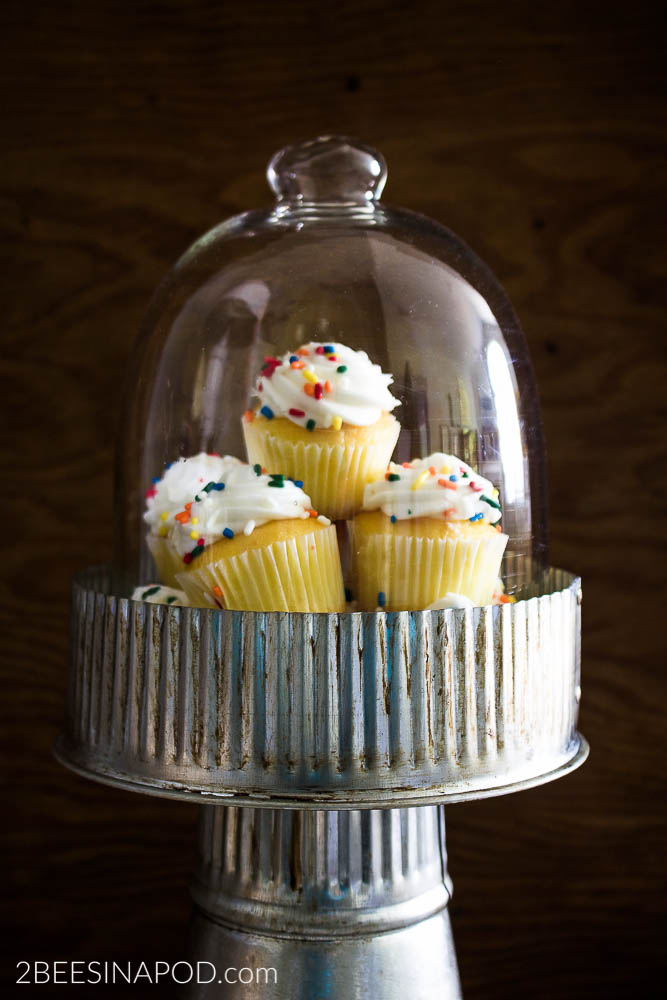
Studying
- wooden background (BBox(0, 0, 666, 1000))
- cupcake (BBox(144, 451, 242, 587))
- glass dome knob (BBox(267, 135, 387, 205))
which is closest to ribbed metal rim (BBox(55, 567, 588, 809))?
cupcake (BBox(144, 451, 242, 587))

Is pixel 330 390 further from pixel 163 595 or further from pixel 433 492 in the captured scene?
pixel 163 595

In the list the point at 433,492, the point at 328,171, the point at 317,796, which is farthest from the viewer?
the point at 328,171

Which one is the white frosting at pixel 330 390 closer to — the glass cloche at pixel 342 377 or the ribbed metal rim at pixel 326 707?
the glass cloche at pixel 342 377

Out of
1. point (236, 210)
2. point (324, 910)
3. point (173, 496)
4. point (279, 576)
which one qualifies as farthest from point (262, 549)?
point (236, 210)

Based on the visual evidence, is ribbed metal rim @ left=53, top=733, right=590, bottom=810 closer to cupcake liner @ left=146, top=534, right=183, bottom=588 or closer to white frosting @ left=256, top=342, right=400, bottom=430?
cupcake liner @ left=146, top=534, right=183, bottom=588

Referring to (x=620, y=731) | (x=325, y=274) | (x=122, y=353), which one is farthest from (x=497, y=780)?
(x=122, y=353)

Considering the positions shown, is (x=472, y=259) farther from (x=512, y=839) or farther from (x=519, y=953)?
(x=519, y=953)

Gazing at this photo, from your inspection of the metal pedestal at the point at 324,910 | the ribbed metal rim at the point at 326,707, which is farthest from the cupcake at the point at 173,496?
the metal pedestal at the point at 324,910
